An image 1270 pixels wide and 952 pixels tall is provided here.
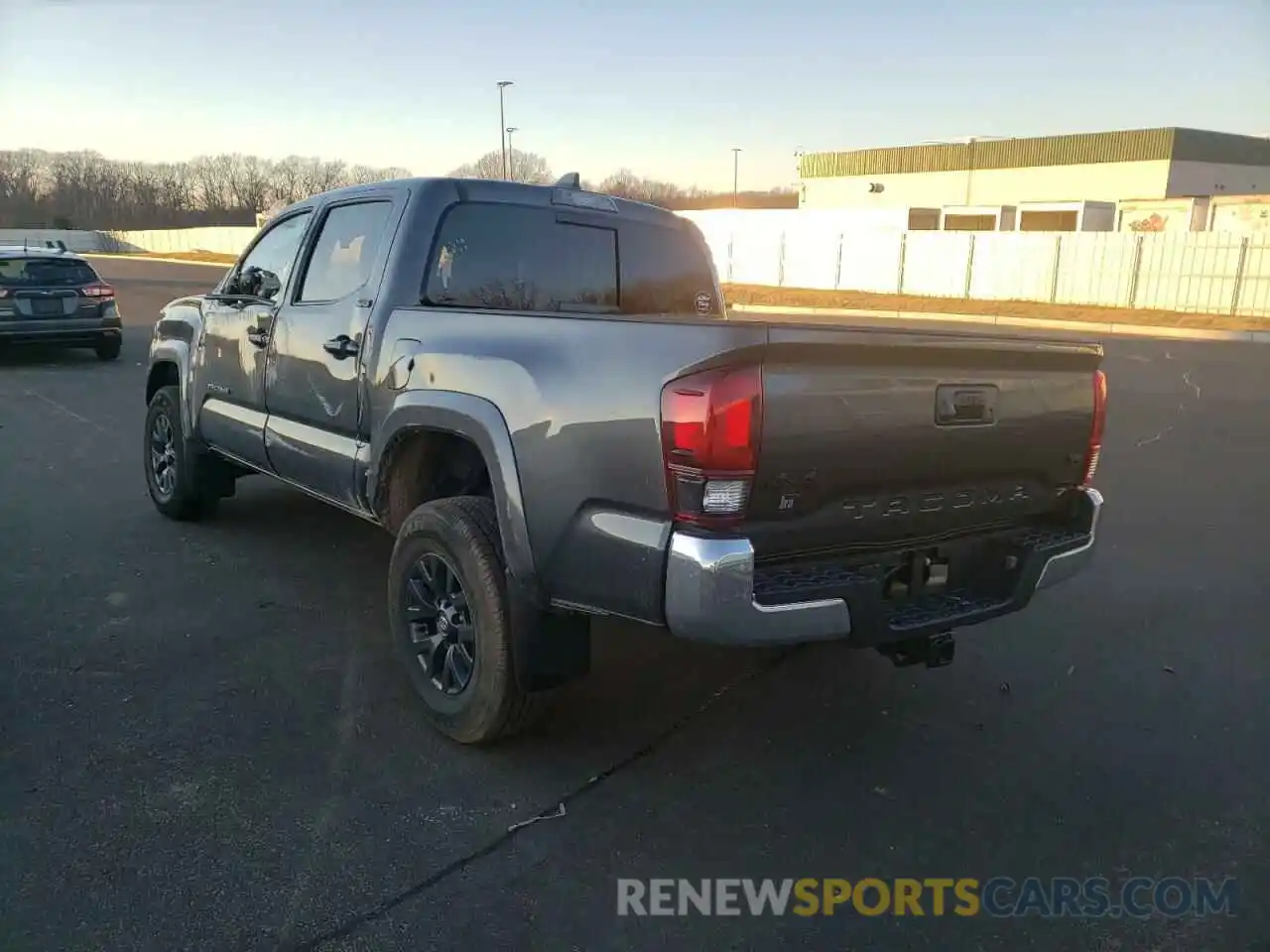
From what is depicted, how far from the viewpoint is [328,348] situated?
430cm

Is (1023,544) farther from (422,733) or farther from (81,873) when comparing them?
(81,873)

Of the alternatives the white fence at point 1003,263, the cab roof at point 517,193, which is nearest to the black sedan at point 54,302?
the cab roof at point 517,193

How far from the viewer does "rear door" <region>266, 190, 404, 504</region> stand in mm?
4191

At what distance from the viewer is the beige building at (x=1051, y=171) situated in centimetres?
4547

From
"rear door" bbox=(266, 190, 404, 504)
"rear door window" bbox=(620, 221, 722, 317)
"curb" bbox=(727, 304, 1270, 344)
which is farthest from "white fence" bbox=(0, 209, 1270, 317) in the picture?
"rear door" bbox=(266, 190, 404, 504)

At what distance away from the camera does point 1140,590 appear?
5.36 metres

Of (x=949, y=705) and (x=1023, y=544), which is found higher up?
(x=1023, y=544)

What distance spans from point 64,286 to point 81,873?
43.9 ft

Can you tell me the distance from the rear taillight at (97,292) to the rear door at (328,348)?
11.3 m

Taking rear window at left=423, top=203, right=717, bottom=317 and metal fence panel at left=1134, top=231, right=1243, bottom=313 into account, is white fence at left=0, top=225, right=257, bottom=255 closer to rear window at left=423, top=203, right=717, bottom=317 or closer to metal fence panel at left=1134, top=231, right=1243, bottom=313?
metal fence panel at left=1134, top=231, right=1243, bottom=313

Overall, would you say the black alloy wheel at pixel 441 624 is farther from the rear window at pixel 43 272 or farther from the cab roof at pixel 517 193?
the rear window at pixel 43 272

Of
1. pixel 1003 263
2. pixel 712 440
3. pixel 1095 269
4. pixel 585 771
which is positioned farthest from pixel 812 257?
pixel 712 440

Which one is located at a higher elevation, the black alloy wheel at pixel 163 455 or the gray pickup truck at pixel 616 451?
the gray pickup truck at pixel 616 451

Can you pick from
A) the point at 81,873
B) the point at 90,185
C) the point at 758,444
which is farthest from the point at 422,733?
the point at 90,185
